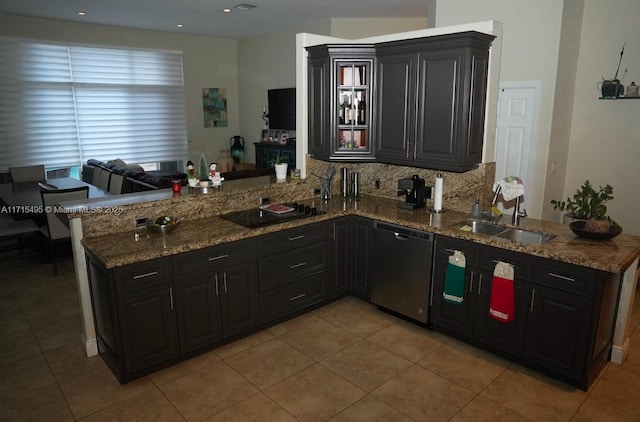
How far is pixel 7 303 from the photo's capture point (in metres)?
4.35

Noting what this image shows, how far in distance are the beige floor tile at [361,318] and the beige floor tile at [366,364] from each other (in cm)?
25

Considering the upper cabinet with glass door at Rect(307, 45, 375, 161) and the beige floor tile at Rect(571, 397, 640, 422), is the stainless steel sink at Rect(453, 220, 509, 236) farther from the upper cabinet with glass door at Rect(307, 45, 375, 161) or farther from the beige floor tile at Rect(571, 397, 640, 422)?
the beige floor tile at Rect(571, 397, 640, 422)

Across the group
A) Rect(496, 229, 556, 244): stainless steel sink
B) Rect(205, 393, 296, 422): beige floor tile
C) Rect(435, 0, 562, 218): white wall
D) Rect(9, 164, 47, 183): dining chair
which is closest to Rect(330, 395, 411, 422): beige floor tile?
Rect(205, 393, 296, 422): beige floor tile

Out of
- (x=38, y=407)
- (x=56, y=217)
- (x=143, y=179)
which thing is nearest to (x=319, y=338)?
(x=38, y=407)

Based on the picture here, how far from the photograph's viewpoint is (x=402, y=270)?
3.86m

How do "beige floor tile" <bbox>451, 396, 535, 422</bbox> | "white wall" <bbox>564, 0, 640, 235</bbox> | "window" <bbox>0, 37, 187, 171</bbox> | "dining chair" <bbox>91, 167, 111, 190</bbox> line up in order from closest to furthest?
"beige floor tile" <bbox>451, 396, 535, 422</bbox> < "white wall" <bbox>564, 0, 640, 235</bbox> < "dining chair" <bbox>91, 167, 111, 190</bbox> < "window" <bbox>0, 37, 187, 171</bbox>

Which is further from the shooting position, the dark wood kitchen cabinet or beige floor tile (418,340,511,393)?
the dark wood kitchen cabinet

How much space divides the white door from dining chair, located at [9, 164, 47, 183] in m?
6.39

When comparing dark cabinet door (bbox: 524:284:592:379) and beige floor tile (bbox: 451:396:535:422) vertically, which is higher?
dark cabinet door (bbox: 524:284:592:379)

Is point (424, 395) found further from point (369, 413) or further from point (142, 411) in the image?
point (142, 411)

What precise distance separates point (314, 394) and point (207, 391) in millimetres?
724

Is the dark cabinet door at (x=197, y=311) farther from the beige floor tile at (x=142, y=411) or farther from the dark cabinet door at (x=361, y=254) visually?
the dark cabinet door at (x=361, y=254)

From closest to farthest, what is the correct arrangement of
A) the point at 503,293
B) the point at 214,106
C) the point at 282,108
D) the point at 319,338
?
the point at 503,293
the point at 319,338
the point at 282,108
the point at 214,106

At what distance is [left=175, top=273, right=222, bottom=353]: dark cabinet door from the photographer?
10.5ft
